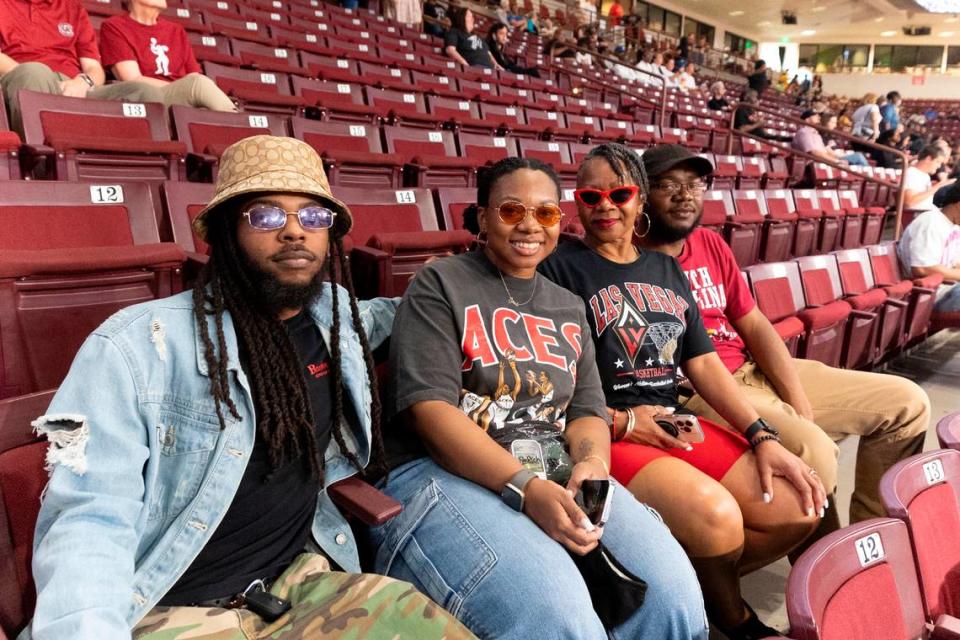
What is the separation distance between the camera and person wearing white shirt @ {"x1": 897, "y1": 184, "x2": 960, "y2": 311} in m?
3.11

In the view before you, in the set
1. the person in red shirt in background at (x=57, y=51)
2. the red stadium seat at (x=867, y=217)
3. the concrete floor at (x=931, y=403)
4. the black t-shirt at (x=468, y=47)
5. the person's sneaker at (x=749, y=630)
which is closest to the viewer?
the person's sneaker at (x=749, y=630)

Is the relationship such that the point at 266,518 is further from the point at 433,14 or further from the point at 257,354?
the point at 433,14

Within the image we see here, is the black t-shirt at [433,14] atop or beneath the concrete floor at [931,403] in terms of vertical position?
atop

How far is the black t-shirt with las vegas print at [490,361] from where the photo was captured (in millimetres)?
1146

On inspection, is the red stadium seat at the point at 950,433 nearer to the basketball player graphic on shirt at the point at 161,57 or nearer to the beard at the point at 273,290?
the beard at the point at 273,290

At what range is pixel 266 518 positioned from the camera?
98cm

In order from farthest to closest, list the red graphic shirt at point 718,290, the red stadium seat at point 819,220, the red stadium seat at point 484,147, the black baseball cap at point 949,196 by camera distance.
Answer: the red stadium seat at point 819,220 < the red stadium seat at point 484,147 < the black baseball cap at point 949,196 < the red graphic shirt at point 718,290

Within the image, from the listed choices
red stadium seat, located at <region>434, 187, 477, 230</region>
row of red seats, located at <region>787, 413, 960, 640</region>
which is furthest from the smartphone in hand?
red stadium seat, located at <region>434, 187, 477, 230</region>

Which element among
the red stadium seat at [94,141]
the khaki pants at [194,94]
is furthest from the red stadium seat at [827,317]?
the khaki pants at [194,94]

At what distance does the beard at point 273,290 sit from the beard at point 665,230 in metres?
1.01

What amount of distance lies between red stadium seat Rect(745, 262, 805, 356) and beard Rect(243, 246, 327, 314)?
A: 1725mm

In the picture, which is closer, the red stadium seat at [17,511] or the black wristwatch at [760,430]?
the red stadium seat at [17,511]

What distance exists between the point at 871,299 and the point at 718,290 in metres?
1.20

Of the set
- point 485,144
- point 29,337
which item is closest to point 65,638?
point 29,337
